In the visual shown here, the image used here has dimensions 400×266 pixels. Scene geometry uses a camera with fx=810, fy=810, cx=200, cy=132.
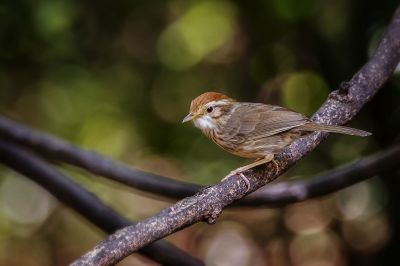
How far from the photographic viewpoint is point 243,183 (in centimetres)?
311

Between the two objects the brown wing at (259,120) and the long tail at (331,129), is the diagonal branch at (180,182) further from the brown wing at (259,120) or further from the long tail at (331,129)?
the long tail at (331,129)

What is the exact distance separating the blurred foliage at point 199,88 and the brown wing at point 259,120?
4.99 feet

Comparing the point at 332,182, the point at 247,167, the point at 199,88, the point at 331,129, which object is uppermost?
the point at 199,88

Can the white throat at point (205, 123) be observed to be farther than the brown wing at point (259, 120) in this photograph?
Yes

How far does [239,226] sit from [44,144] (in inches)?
79.2

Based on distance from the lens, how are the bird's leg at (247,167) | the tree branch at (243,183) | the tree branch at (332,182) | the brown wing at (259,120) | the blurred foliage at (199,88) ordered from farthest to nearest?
1. the blurred foliage at (199,88)
2. the tree branch at (332,182)
3. the brown wing at (259,120)
4. the bird's leg at (247,167)
5. the tree branch at (243,183)

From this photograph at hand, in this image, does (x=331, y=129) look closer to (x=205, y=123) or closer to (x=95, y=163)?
(x=205, y=123)

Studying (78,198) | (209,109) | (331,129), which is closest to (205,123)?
(209,109)

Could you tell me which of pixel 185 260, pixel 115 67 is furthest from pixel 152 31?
pixel 185 260

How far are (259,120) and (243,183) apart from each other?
0.70 m

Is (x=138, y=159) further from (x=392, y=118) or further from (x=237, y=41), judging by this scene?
(x=392, y=118)

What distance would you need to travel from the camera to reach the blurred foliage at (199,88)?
5.30 meters

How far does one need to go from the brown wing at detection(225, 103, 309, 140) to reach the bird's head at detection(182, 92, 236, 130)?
0.05 meters

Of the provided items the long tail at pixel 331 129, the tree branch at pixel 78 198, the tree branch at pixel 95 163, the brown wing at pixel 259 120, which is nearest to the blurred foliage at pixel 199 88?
the tree branch at pixel 95 163
